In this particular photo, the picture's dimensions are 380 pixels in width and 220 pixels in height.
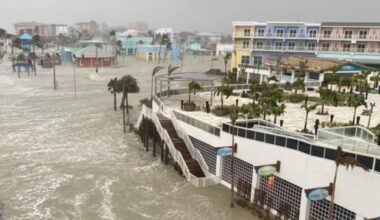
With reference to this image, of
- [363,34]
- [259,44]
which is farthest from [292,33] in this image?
[363,34]

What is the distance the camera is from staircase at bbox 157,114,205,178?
2719cm

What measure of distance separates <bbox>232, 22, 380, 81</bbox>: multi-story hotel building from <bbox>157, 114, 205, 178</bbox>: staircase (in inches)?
1413

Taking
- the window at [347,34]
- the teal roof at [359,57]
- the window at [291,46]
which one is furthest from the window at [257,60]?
the window at [347,34]

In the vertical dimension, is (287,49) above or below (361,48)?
below

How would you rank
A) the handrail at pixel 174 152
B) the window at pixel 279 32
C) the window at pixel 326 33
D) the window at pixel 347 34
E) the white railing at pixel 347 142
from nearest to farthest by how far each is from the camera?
the white railing at pixel 347 142, the handrail at pixel 174 152, the window at pixel 347 34, the window at pixel 326 33, the window at pixel 279 32

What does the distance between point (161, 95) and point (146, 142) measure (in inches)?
317

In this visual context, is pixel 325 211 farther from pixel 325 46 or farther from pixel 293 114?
pixel 325 46

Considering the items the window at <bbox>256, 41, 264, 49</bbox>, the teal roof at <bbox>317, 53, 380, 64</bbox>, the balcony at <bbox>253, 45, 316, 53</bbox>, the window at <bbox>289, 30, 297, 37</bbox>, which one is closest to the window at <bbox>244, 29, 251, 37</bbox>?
the window at <bbox>256, 41, 264, 49</bbox>

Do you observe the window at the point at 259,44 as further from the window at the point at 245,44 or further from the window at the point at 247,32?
the window at the point at 247,32

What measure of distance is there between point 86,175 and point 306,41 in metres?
53.5

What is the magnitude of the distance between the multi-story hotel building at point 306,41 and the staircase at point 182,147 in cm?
3590

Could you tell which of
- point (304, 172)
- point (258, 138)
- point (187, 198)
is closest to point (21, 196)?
point (187, 198)

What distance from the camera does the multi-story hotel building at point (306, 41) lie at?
65312mm

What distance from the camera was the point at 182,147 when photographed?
1134 inches
